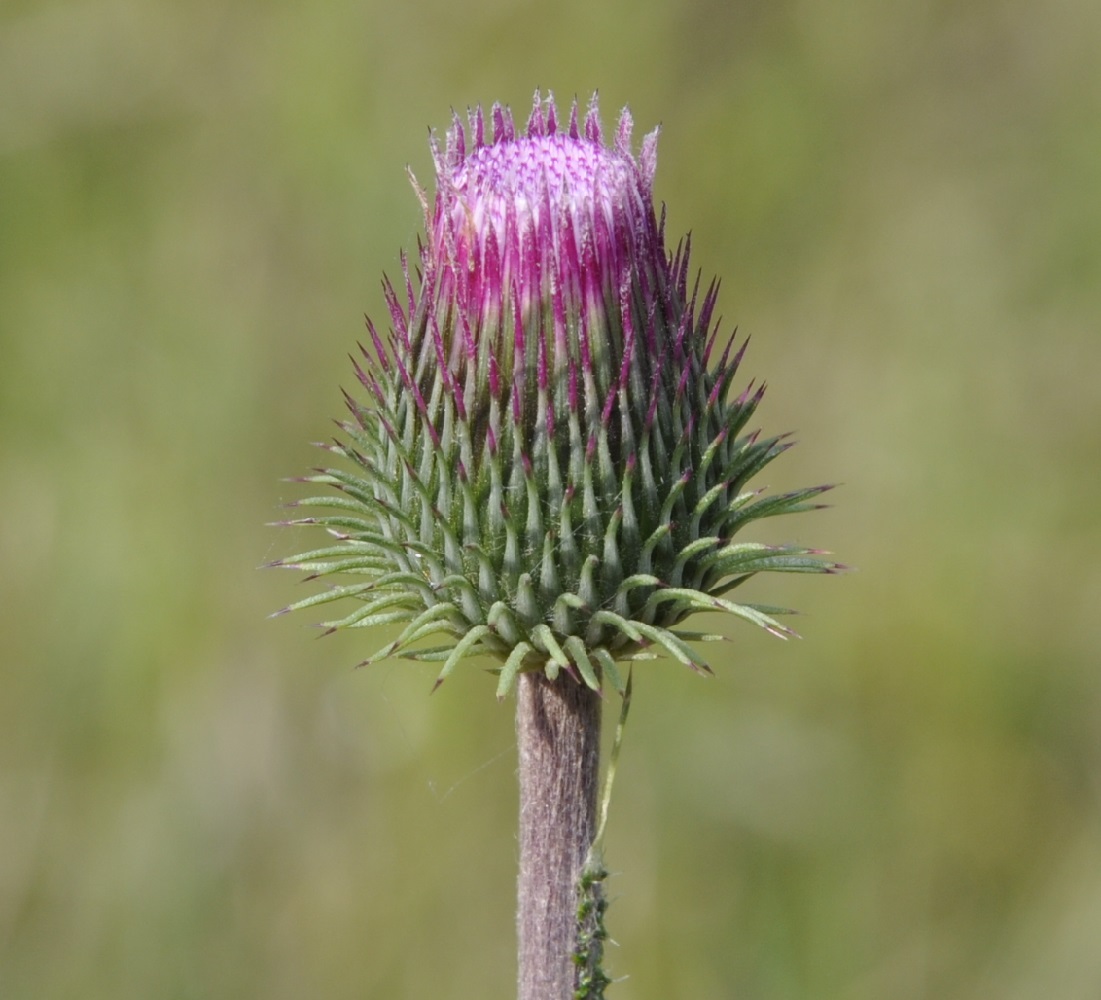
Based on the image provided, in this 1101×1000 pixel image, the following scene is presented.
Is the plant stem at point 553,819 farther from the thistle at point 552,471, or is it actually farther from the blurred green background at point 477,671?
the blurred green background at point 477,671

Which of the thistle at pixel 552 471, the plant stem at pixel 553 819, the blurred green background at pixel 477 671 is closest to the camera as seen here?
the plant stem at pixel 553 819

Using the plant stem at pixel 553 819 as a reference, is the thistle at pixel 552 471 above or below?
above

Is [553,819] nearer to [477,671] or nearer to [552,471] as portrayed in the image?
[552,471]

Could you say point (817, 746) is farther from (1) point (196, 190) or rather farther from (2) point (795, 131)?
(1) point (196, 190)

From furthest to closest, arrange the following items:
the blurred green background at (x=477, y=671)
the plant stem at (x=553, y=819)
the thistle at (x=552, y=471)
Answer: the blurred green background at (x=477, y=671), the thistle at (x=552, y=471), the plant stem at (x=553, y=819)

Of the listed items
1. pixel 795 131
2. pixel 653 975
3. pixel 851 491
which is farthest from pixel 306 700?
pixel 795 131

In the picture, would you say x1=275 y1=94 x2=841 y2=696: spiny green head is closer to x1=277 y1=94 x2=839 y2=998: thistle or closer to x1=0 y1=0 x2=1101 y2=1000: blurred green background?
x1=277 y1=94 x2=839 y2=998: thistle

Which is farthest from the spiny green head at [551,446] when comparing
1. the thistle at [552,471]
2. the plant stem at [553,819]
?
the plant stem at [553,819]
